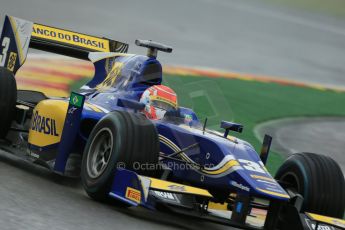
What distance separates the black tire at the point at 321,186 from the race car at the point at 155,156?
10 mm

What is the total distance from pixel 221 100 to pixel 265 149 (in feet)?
3.67

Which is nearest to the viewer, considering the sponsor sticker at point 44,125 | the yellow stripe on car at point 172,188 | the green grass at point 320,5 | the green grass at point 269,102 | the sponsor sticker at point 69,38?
the yellow stripe on car at point 172,188

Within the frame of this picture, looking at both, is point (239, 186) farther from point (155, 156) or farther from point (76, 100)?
point (76, 100)

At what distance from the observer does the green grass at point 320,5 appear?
46812 mm

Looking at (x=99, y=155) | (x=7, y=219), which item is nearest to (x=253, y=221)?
(x=99, y=155)

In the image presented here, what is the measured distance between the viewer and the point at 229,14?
1495 inches

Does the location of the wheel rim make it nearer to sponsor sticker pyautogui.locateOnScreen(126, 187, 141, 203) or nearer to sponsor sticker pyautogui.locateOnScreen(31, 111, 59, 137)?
sponsor sticker pyautogui.locateOnScreen(126, 187, 141, 203)

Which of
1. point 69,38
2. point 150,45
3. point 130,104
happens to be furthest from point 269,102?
point 130,104

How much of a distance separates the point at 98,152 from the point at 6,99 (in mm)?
1764

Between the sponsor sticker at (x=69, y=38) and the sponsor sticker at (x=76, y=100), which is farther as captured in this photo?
the sponsor sticker at (x=69, y=38)

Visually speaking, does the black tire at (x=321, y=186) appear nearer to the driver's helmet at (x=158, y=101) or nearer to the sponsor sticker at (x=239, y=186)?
the sponsor sticker at (x=239, y=186)

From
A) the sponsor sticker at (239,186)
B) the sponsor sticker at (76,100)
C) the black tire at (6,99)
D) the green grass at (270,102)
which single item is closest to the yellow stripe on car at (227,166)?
the sponsor sticker at (239,186)

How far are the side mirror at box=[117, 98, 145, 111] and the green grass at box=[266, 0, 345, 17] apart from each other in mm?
37840

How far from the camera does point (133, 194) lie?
8.08 m
